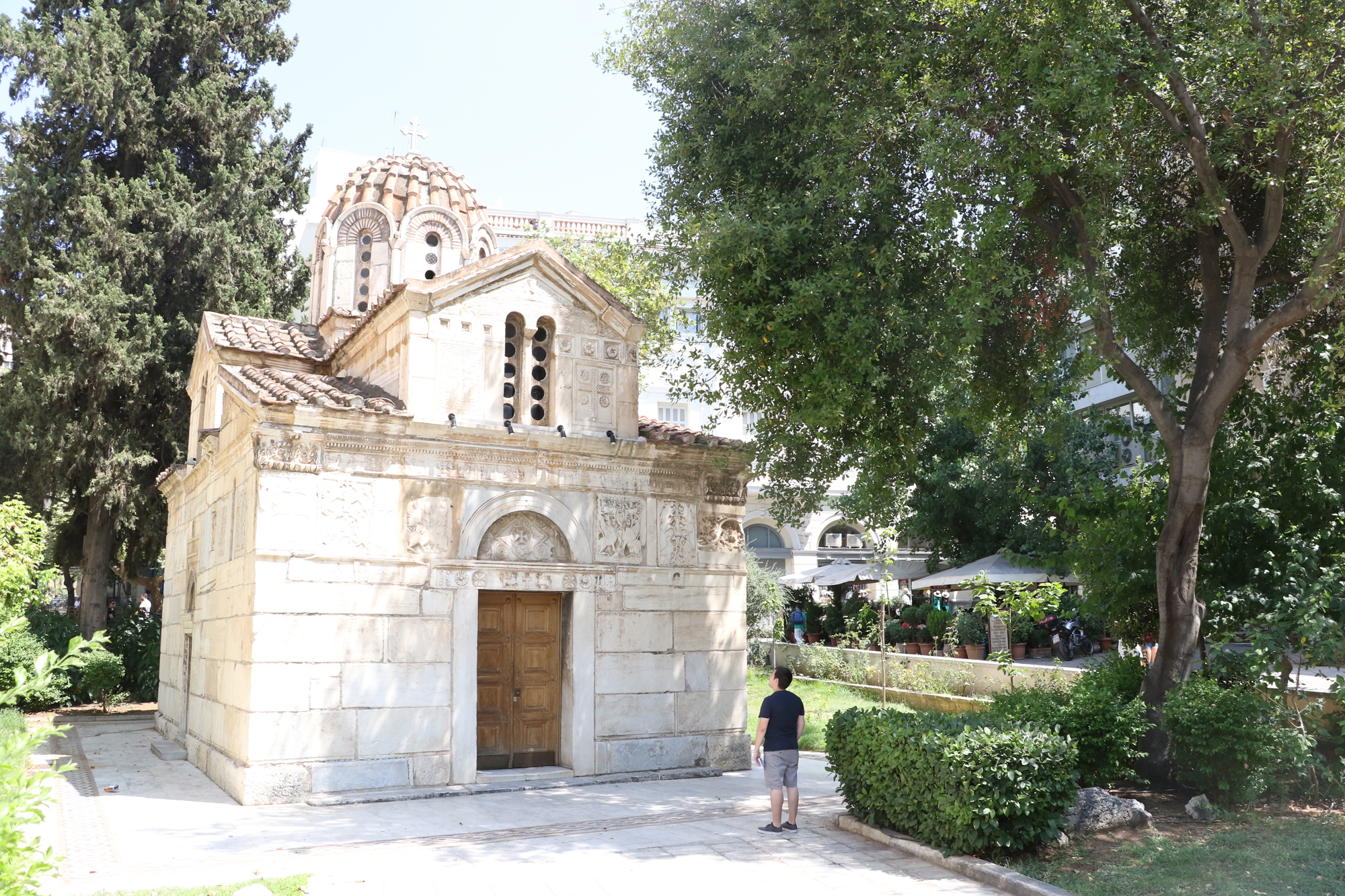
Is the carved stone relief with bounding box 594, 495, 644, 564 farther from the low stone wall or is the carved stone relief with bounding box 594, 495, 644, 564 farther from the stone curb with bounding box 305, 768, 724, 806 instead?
the low stone wall

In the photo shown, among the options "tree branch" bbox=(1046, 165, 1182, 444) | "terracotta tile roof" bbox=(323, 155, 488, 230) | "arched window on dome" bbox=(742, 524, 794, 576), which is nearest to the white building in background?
"arched window on dome" bbox=(742, 524, 794, 576)

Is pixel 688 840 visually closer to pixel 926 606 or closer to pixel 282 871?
pixel 282 871

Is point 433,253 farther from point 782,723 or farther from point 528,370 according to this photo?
point 782,723

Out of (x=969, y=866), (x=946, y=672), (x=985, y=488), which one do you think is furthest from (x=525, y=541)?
(x=985, y=488)

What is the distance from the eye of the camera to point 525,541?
12.3 metres

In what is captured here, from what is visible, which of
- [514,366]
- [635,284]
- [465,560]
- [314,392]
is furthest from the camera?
[635,284]

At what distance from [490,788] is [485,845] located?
278cm

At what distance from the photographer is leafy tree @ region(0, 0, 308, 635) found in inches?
779

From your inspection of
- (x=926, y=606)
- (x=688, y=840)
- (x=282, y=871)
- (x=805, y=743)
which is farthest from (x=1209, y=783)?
(x=926, y=606)

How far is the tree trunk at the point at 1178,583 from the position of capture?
10203 mm

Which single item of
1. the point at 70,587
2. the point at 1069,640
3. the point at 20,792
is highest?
the point at 20,792

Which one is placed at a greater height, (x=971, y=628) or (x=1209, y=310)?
(x=1209, y=310)

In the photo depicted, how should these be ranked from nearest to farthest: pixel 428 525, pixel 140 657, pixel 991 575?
pixel 428 525 → pixel 991 575 → pixel 140 657

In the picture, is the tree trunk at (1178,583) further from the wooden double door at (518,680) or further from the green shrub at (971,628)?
the green shrub at (971,628)
